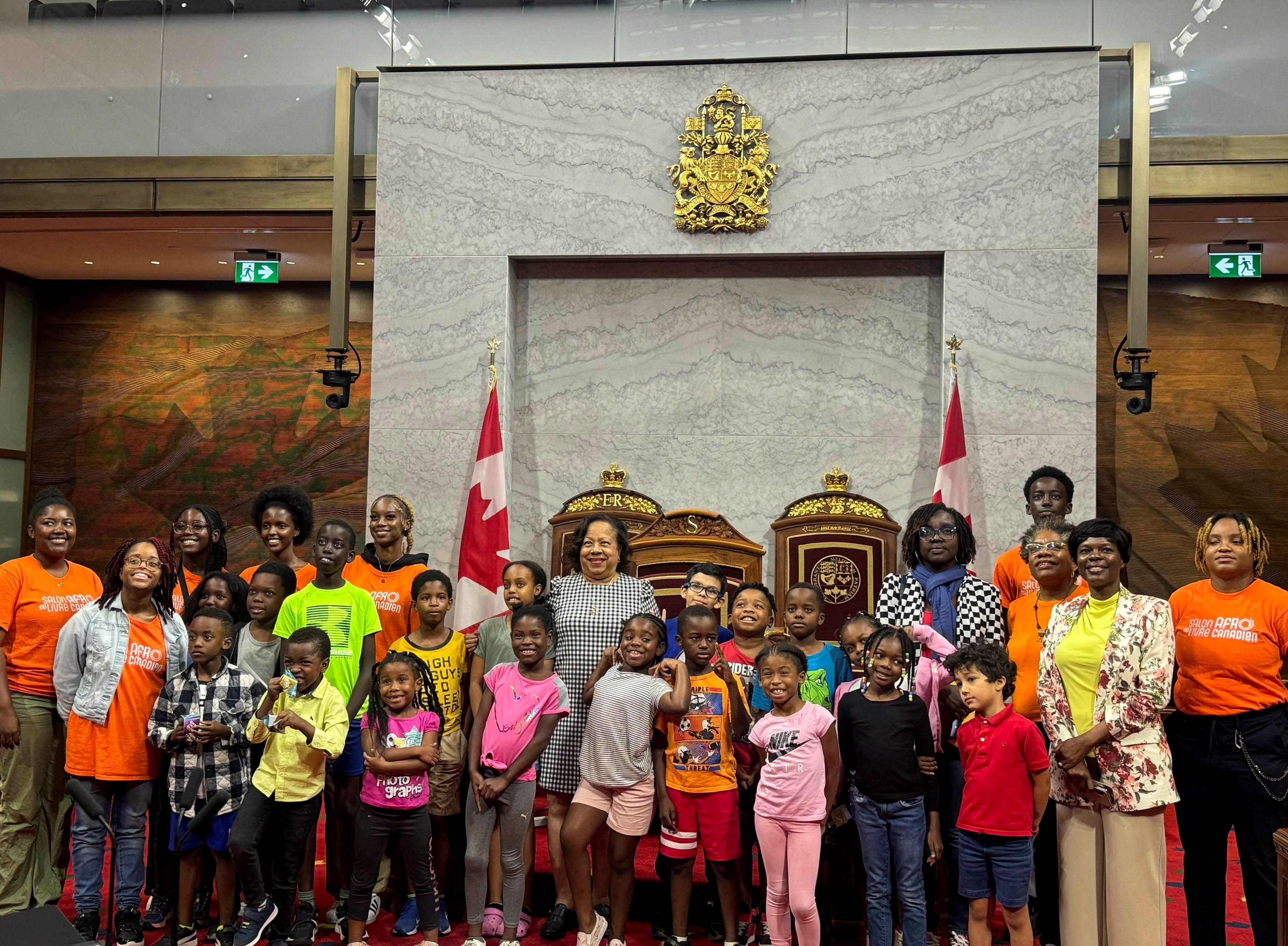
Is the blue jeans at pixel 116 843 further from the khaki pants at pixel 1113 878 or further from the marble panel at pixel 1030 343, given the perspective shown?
the marble panel at pixel 1030 343

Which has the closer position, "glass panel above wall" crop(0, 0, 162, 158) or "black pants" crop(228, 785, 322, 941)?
"black pants" crop(228, 785, 322, 941)

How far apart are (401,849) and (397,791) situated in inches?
9.8

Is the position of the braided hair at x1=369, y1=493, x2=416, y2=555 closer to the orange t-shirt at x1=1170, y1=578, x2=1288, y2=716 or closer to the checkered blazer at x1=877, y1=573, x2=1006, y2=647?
the checkered blazer at x1=877, y1=573, x2=1006, y2=647

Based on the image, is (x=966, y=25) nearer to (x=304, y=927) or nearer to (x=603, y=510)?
(x=603, y=510)

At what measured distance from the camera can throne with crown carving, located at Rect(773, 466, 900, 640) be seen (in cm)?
693

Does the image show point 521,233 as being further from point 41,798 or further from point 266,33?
point 41,798

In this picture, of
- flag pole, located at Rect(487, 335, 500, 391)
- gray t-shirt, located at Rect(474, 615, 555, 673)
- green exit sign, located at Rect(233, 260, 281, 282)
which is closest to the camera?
gray t-shirt, located at Rect(474, 615, 555, 673)

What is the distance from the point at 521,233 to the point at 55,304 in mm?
6122

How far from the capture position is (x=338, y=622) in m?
4.64

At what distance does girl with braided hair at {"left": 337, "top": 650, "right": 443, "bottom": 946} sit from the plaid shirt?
18.4 inches

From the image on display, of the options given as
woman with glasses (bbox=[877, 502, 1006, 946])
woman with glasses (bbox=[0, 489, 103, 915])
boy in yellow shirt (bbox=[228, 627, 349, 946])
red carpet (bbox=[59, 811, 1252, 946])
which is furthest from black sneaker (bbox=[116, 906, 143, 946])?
woman with glasses (bbox=[877, 502, 1006, 946])

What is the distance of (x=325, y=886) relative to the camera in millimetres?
4973

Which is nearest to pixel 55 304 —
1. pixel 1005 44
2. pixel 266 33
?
pixel 266 33

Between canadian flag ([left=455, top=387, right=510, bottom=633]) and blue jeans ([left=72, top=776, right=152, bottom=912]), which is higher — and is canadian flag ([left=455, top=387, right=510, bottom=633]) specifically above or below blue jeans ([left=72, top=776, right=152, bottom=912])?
above
